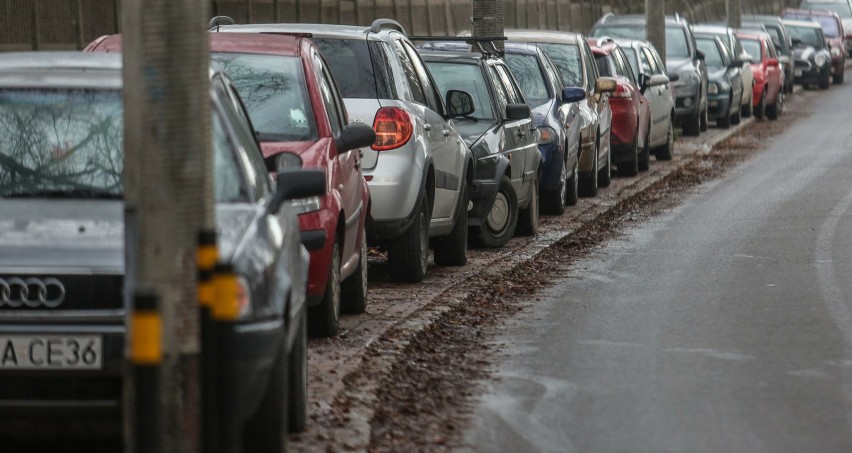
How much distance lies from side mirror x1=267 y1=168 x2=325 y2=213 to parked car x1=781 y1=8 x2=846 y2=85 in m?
46.3

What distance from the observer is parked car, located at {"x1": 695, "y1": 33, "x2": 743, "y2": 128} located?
3338 centimetres

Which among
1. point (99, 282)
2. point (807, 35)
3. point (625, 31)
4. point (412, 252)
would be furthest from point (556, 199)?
point (807, 35)

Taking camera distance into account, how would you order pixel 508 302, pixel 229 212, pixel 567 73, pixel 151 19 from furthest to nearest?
pixel 567 73 → pixel 508 302 → pixel 229 212 → pixel 151 19

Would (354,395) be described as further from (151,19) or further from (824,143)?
(824,143)

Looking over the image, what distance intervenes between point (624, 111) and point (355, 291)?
12.3 m

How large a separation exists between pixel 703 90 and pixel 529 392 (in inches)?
926

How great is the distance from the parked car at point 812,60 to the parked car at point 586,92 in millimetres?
29767

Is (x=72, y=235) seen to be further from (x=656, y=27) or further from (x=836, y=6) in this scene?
(x=836, y=6)

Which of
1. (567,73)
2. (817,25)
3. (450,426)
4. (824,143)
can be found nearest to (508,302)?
(450,426)

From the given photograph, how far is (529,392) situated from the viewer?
8.60 meters

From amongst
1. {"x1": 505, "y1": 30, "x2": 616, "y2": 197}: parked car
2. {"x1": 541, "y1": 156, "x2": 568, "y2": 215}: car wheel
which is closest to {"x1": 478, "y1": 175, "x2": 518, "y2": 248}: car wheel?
{"x1": 541, "y1": 156, "x2": 568, "y2": 215}: car wheel

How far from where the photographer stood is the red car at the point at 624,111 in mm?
22703

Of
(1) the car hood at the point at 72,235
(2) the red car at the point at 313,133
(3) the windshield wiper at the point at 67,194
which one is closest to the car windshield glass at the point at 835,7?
(2) the red car at the point at 313,133

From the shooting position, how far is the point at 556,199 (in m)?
18.1
